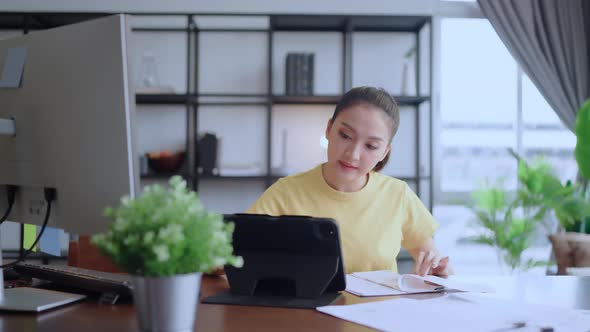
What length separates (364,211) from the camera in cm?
162

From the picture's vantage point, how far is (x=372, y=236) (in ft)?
5.20

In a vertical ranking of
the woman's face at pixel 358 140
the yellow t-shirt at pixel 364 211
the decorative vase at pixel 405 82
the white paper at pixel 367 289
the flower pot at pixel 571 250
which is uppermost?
the decorative vase at pixel 405 82

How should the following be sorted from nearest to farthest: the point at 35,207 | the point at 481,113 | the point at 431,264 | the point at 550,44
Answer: the point at 35,207 → the point at 431,264 → the point at 550,44 → the point at 481,113

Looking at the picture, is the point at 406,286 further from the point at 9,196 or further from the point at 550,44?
the point at 550,44

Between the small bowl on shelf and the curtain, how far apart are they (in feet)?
8.05

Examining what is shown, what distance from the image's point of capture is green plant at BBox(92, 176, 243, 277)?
2.01 feet

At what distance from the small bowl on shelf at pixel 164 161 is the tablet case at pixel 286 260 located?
2.52 meters

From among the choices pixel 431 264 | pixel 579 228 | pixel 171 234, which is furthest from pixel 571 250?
pixel 171 234

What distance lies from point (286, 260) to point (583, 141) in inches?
120

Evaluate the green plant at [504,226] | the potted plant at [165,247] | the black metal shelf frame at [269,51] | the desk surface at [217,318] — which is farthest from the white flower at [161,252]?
the green plant at [504,226]

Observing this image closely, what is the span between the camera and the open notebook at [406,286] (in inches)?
47.5

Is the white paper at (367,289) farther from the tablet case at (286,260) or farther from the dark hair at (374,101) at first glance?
the dark hair at (374,101)

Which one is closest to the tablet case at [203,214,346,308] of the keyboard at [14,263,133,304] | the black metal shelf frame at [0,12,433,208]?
the keyboard at [14,263,133,304]

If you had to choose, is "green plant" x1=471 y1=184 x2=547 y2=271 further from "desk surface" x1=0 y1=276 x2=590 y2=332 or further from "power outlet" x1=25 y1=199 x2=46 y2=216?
"power outlet" x1=25 y1=199 x2=46 y2=216
